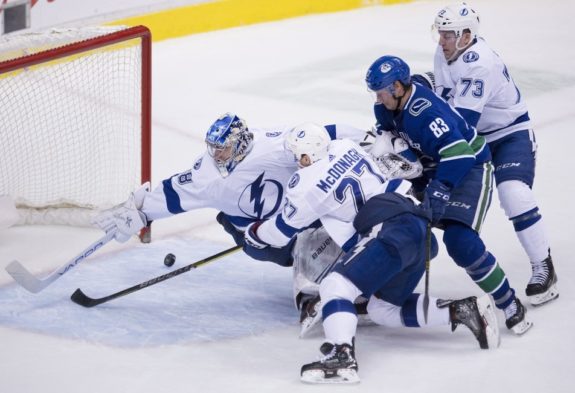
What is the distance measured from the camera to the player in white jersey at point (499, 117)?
4180 millimetres

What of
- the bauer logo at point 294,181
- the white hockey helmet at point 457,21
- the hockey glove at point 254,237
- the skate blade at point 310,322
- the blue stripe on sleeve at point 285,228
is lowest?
the skate blade at point 310,322

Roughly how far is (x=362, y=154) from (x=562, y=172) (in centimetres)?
222

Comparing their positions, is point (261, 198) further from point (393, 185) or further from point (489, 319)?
point (489, 319)

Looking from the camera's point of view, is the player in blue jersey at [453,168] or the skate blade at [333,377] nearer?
the skate blade at [333,377]

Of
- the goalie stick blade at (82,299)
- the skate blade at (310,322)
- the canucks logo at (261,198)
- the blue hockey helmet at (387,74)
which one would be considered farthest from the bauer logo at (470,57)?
the goalie stick blade at (82,299)

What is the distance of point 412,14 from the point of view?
9000 millimetres

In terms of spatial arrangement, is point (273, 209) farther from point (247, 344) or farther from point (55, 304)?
point (55, 304)

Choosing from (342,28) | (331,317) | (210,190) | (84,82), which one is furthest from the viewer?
(342,28)

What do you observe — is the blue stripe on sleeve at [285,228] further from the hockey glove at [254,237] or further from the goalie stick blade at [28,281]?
the goalie stick blade at [28,281]

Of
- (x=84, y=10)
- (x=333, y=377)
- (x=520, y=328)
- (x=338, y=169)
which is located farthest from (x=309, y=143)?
(x=84, y=10)

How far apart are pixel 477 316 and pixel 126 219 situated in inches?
53.2

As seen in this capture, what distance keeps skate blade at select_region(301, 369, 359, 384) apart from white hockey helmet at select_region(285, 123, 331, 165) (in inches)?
26.4

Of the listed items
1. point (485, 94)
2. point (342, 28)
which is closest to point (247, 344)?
point (485, 94)

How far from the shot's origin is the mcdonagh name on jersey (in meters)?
3.66
